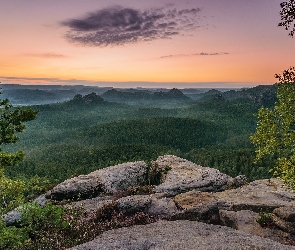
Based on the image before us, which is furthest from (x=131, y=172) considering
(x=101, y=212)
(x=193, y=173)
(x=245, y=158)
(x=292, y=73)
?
(x=245, y=158)

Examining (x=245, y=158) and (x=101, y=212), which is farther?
(x=245, y=158)

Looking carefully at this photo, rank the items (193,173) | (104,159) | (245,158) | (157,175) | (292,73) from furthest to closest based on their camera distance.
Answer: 1. (104,159)
2. (245,158)
3. (157,175)
4. (193,173)
5. (292,73)

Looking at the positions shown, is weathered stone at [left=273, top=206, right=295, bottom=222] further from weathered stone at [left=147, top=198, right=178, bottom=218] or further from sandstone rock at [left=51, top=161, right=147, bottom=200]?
sandstone rock at [left=51, top=161, right=147, bottom=200]

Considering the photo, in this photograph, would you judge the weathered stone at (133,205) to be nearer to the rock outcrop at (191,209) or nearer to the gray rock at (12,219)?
the rock outcrop at (191,209)

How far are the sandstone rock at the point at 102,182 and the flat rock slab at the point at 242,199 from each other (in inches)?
664

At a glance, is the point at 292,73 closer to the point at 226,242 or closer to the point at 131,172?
the point at 226,242

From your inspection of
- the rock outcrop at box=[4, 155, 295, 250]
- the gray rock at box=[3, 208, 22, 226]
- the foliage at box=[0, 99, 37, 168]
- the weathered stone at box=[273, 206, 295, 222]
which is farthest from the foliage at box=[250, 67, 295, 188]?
the gray rock at box=[3, 208, 22, 226]

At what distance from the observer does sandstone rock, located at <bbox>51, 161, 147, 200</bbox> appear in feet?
141

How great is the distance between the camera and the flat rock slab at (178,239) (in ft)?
60.2

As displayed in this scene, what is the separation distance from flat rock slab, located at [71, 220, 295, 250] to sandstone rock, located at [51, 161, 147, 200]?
1978 cm

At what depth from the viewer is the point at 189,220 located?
960 inches

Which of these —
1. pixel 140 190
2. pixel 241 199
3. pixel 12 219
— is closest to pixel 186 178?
pixel 140 190

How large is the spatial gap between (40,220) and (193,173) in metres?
27.8

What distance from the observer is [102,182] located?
4622cm
